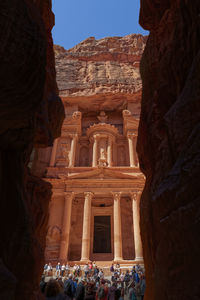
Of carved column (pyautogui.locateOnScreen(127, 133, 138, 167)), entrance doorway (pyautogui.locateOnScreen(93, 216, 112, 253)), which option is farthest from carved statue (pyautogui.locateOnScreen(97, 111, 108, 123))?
entrance doorway (pyautogui.locateOnScreen(93, 216, 112, 253))

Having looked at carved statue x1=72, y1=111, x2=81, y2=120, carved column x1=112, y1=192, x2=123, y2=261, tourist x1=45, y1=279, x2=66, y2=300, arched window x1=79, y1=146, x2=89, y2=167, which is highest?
carved statue x1=72, y1=111, x2=81, y2=120

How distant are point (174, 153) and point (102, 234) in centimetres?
2285

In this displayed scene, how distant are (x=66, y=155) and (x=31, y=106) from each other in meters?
21.0

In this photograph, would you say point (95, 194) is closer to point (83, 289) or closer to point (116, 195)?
point (116, 195)

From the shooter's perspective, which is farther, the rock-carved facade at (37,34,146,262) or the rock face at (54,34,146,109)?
the rock face at (54,34,146,109)

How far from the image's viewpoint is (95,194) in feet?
67.5

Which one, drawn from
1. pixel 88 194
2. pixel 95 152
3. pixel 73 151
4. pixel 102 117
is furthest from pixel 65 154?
pixel 102 117

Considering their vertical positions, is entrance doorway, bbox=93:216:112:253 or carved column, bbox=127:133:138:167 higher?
carved column, bbox=127:133:138:167

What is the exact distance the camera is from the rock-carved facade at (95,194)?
18812mm

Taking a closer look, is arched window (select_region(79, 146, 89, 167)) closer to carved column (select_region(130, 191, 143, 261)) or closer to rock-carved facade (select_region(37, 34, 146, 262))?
rock-carved facade (select_region(37, 34, 146, 262))

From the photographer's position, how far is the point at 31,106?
11.2 feet

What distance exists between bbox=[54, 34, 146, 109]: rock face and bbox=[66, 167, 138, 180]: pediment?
35.2 feet

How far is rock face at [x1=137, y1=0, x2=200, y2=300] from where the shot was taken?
2.11 m

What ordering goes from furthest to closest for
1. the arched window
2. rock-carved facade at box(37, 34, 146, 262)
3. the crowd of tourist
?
the arched window, rock-carved facade at box(37, 34, 146, 262), the crowd of tourist
